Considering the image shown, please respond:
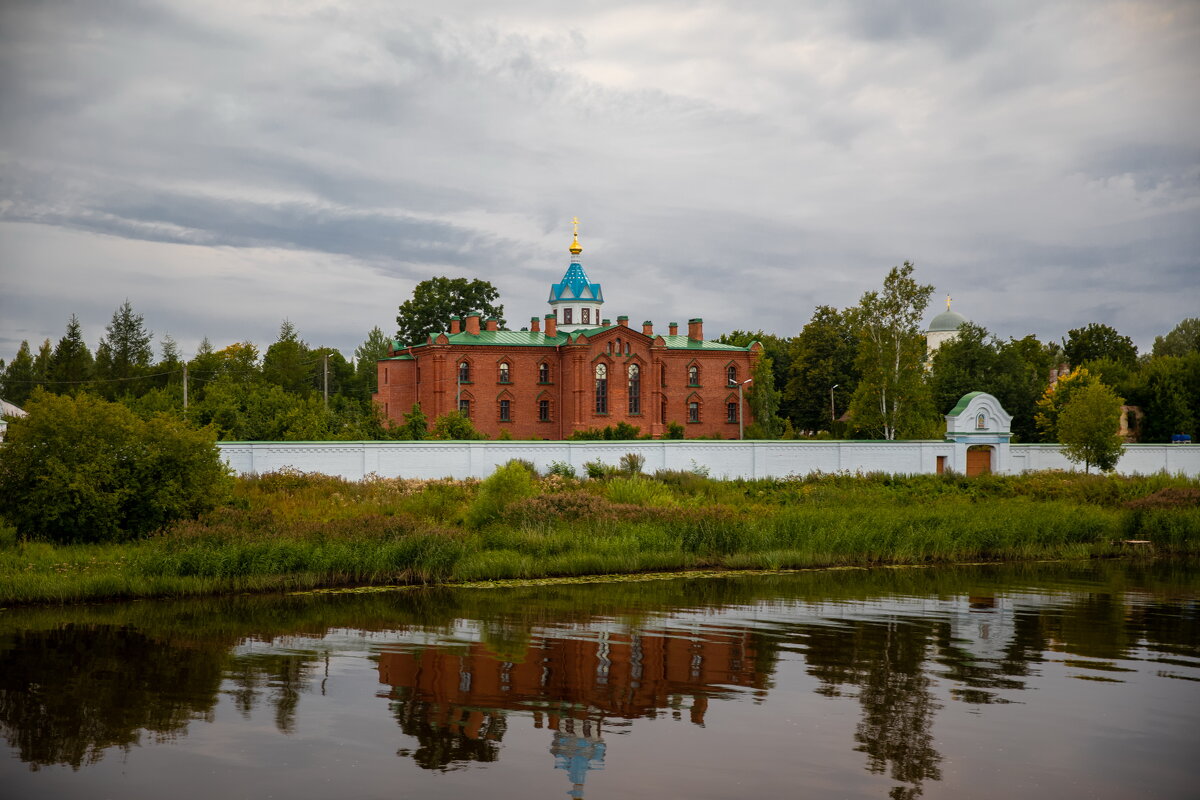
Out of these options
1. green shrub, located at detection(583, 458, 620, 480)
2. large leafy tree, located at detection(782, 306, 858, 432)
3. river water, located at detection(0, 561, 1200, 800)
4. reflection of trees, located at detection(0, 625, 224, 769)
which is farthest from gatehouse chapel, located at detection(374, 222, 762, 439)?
reflection of trees, located at detection(0, 625, 224, 769)

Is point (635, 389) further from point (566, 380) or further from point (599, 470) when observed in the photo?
point (599, 470)

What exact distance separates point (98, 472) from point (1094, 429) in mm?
32627

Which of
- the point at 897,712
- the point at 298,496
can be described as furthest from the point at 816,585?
the point at 298,496

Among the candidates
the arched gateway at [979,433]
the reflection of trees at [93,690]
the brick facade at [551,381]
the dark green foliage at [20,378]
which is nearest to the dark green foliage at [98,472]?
the reflection of trees at [93,690]

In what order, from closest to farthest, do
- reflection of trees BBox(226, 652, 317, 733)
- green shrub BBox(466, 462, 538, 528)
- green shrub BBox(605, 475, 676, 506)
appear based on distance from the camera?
reflection of trees BBox(226, 652, 317, 733), green shrub BBox(466, 462, 538, 528), green shrub BBox(605, 475, 676, 506)

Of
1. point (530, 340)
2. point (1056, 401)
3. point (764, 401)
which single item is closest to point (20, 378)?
point (530, 340)

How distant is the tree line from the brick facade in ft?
11.2

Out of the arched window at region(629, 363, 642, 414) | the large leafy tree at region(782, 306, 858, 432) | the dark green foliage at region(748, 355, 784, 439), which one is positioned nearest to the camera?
the arched window at region(629, 363, 642, 414)

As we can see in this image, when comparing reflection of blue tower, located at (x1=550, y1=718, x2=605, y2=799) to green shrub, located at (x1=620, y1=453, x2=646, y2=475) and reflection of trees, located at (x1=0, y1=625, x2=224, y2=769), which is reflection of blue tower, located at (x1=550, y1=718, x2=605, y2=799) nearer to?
reflection of trees, located at (x1=0, y1=625, x2=224, y2=769)

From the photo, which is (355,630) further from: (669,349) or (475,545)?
(669,349)

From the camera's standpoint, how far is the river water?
9320 millimetres

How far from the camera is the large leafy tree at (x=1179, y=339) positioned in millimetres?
89812

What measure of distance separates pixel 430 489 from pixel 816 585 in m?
11.6

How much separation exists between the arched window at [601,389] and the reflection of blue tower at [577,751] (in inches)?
1755
